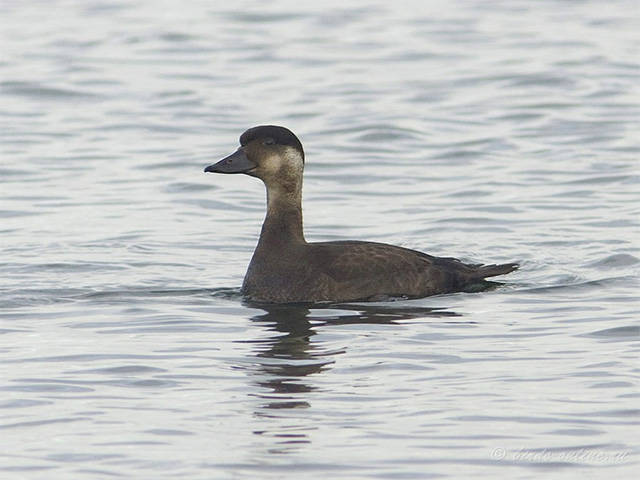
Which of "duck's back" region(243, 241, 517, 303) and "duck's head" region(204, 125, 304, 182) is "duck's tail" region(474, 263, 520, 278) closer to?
"duck's back" region(243, 241, 517, 303)

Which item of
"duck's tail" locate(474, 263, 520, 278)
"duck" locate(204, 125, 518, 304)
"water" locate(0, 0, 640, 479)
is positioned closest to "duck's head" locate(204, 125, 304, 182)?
"duck" locate(204, 125, 518, 304)

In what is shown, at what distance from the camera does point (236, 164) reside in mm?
12336

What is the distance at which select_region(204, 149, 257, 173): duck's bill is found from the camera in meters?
12.3

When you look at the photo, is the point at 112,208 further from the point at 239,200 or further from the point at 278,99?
the point at 278,99

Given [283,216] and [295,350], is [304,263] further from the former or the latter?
[295,350]

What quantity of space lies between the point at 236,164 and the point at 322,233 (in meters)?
3.00

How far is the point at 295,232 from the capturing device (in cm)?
1238

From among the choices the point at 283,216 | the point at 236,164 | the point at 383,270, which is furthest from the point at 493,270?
the point at 236,164

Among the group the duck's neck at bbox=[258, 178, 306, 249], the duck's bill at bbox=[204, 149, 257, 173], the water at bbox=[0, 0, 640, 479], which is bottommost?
the water at bbox=[0, 0, 640, 479]

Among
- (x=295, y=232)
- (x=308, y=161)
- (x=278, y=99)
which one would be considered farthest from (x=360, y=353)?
(x=278, y=99)

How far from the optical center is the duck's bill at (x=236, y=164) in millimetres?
12297

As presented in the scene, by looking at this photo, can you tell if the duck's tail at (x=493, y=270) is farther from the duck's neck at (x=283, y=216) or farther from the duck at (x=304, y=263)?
the duck's neck at (x=283, y=216)

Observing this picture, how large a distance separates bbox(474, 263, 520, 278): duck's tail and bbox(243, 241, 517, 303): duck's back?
0.19 metres

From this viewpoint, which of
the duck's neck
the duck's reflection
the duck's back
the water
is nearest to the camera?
the water
